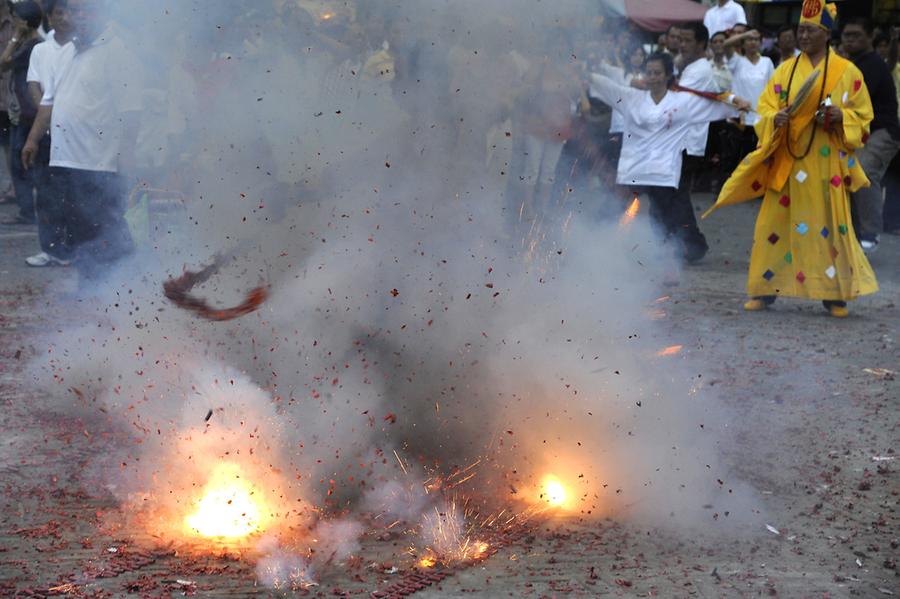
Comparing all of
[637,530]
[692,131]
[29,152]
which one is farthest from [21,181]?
[637,530]

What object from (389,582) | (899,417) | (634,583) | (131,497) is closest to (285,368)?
(131,497)

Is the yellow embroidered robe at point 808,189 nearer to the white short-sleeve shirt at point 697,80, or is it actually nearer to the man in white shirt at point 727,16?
the white short-sleeve shirt at point 697,80

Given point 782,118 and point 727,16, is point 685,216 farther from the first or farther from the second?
point 727,16

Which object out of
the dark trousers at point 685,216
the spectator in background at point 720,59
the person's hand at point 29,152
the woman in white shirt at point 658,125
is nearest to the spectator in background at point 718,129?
the spectator in background at point 720,59

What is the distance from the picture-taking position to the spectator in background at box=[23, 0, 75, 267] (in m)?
6.18

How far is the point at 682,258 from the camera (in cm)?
812

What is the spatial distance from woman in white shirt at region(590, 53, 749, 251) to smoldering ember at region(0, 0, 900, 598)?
2.14m

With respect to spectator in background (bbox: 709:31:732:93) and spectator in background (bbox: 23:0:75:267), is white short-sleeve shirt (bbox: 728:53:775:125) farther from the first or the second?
spectator in background (bbox: 23:0:75:267)

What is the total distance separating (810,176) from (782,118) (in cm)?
37

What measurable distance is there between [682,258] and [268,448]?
5074 mm

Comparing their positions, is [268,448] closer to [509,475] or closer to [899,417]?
[509,475]

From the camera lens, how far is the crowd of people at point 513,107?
3.76 m

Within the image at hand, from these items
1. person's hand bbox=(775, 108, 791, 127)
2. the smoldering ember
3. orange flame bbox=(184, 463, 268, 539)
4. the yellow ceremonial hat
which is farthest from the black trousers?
orange flame bbox=(184, 463, 268, 539)

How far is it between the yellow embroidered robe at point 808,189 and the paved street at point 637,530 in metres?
0.83
